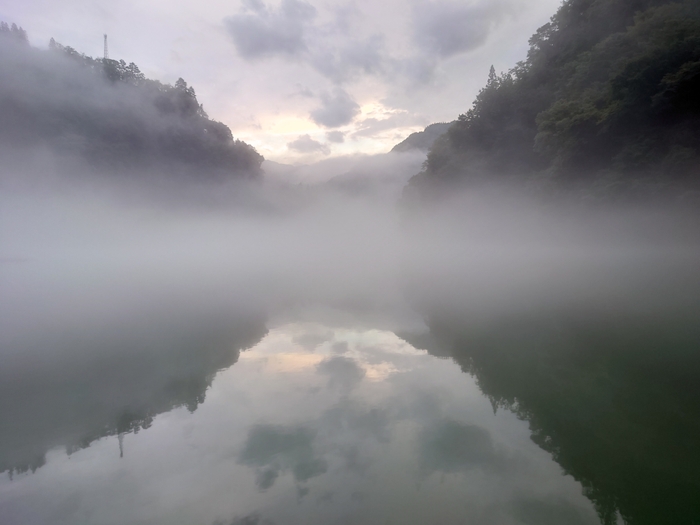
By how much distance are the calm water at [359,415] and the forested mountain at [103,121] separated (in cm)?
7075

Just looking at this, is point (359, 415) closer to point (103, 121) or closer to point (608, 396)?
point (608, 396)

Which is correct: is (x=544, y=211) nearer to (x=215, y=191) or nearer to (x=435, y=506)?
(x=435, y=506)

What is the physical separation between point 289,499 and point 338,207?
155m

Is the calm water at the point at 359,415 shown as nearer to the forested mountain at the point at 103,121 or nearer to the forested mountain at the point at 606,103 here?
the forested mountain at the point at 606,103

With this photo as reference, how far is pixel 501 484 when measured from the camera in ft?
14.0

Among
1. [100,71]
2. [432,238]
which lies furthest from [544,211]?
[100,71]

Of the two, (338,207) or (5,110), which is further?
(338,207)

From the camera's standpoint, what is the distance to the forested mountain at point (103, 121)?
6750cm

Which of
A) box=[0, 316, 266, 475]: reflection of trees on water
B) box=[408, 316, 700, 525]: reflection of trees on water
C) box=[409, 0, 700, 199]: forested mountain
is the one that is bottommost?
box=[0, 316, 266, 475]: reflection of trees on water

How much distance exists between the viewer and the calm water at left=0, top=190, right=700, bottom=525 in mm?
4050

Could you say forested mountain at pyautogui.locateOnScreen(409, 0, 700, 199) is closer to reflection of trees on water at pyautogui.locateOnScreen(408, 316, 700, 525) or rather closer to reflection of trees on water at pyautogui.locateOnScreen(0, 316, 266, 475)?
reflection of trees on water at pyautogui.locateOnScreen(408, 316, 700, 525)

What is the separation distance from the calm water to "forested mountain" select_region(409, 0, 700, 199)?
11280mm

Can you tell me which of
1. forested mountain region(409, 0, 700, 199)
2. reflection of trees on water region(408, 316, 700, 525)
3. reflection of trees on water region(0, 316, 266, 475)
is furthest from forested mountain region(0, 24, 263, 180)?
reflection of trees on water region(408, 316, 700, 525)

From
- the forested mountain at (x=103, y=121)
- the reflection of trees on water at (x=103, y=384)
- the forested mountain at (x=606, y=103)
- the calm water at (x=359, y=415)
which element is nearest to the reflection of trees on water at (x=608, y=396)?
the calm water at (x=359, y=415)
